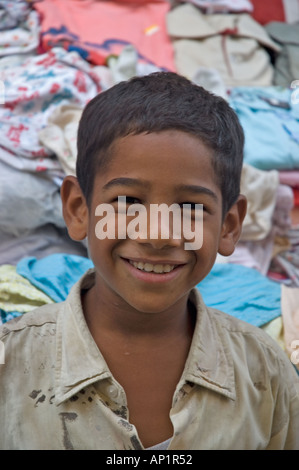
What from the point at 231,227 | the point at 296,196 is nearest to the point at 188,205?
the point at 231,227

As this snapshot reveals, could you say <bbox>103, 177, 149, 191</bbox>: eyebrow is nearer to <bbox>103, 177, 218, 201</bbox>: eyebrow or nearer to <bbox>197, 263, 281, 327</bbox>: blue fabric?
<bbox>103, 177, 218, 201</bbox>: eyebrow

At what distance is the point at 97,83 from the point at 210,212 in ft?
4.14

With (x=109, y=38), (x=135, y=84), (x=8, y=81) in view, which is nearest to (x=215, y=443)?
(x=135, y=84)

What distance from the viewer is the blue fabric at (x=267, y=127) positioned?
1992 millimetres

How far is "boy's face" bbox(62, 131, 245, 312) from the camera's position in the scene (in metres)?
0.83

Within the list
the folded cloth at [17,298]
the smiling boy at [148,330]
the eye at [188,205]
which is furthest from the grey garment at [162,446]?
the folded cloth at [17,298]

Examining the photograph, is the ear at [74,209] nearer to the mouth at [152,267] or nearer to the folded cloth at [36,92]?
the mouth at [152,267]

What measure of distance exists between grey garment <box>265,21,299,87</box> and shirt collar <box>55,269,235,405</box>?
1.65m

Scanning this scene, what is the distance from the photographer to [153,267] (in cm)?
86

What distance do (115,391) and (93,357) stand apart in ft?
0.19

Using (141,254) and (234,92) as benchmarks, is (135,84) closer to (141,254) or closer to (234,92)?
(141,254)

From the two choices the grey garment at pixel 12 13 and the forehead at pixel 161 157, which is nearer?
the forehead at pixel 161 157

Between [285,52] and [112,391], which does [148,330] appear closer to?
[112,391]
